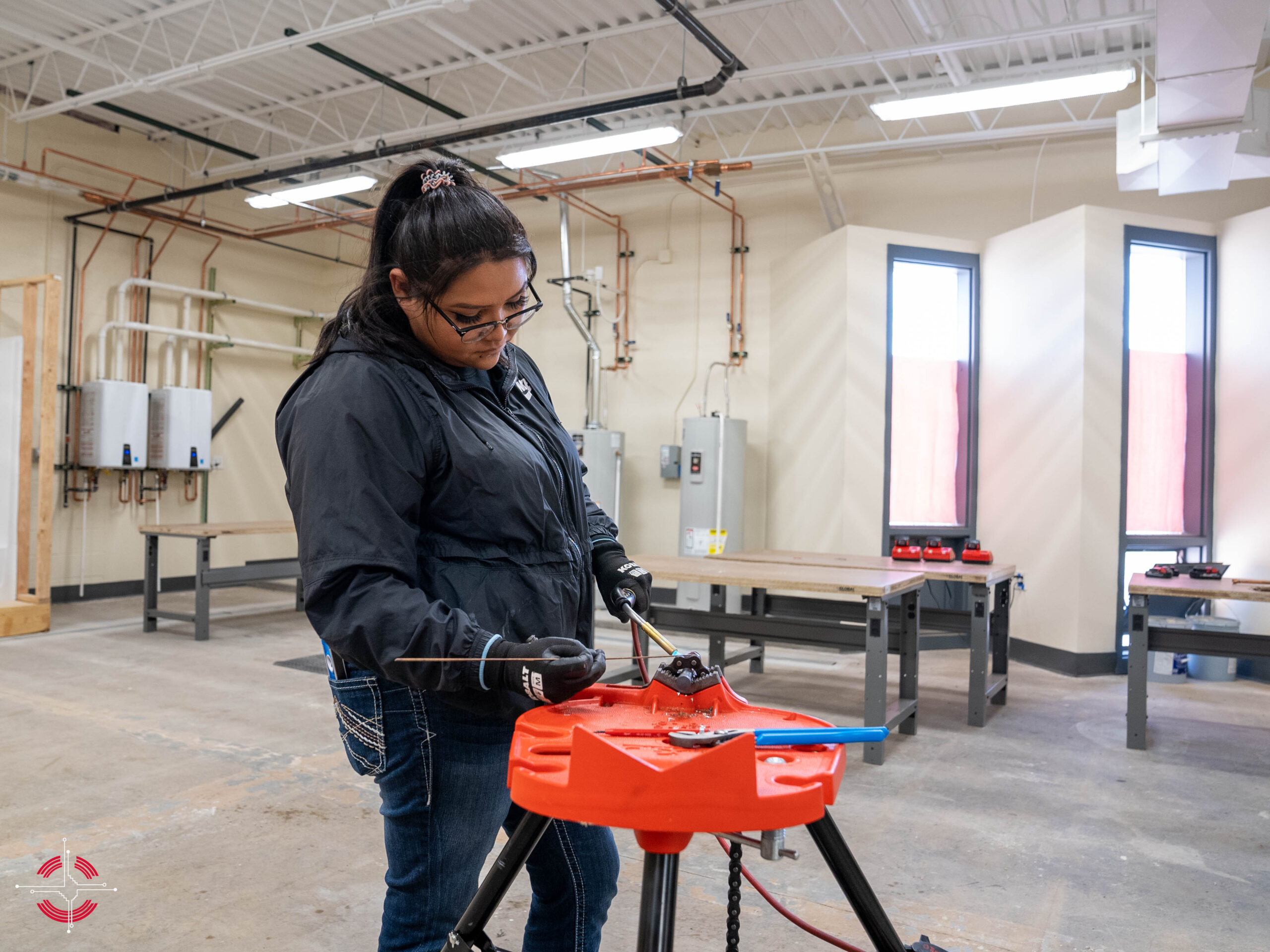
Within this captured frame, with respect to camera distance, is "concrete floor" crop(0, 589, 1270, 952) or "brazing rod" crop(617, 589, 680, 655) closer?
"brazing rod" crop(617, 589, 680, 655)

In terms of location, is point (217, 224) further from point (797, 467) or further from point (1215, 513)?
point (1215, 513)

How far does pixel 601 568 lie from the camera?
1.43 metres

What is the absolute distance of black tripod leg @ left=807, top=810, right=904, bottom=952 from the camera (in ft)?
3.14

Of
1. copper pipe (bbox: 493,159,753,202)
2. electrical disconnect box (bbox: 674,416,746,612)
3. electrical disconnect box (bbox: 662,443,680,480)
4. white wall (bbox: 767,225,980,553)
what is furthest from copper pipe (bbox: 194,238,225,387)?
white wall (bbox: 767,225,980,553)

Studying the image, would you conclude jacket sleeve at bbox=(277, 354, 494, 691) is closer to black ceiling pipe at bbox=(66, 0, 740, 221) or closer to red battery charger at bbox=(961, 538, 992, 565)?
red battery charger at bbox=(961, 538, 992, 565)

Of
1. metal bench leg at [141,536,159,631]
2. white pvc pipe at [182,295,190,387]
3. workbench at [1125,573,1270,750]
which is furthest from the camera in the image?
white pvc pipe at [182,295,190,387]

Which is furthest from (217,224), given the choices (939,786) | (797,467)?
(939,786)

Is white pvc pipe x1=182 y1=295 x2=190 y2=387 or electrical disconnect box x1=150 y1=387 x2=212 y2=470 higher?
white pvc pipe x1=182 y1=295 x2=190 y2=387

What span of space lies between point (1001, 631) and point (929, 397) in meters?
2.00

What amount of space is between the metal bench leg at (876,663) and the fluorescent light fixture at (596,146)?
300 cm

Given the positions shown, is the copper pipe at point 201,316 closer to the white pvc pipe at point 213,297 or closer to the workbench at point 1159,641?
the white pvc pipe at point 213,297

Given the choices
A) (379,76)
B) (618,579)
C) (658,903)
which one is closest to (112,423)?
(379,76)

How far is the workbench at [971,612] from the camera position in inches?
155

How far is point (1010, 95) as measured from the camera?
4520mm
